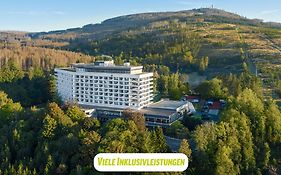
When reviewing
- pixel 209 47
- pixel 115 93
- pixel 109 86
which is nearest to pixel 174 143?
pixel 115 93

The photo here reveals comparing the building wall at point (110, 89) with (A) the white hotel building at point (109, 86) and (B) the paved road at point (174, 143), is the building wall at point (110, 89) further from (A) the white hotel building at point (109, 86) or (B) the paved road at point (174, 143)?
(B) the paved road at point (174, 143)

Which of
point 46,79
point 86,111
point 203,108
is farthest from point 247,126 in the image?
point 46,79

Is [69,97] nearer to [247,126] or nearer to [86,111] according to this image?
[86,111]

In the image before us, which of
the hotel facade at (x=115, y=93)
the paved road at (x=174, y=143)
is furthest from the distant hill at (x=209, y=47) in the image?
the paved road at (x=174, y=143)

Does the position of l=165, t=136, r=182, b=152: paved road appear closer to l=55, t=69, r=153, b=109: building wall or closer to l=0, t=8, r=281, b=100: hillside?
l=55, t=69, r=153, b=109: building wall

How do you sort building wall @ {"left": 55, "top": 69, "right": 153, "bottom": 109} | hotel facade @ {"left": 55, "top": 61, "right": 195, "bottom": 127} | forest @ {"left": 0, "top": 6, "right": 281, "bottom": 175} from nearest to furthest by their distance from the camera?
forest @ {"left": 0, "top": 6, "right": 281, "bottom": 175} → hotel facade @ {"left": 55, "top": 61, "right": 195, "bottom": 127} → building wall @ {"left": 55, "top": 69, "right": 153, "bottom": 109}

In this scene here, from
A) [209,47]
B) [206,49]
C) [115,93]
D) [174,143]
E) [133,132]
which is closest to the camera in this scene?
[133,132]

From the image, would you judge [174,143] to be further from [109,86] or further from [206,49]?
[206,49]

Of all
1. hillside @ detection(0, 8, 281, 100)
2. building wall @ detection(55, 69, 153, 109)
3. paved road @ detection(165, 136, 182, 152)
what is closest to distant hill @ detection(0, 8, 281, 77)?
hillside @ detection(0, 8, 281, 100)
